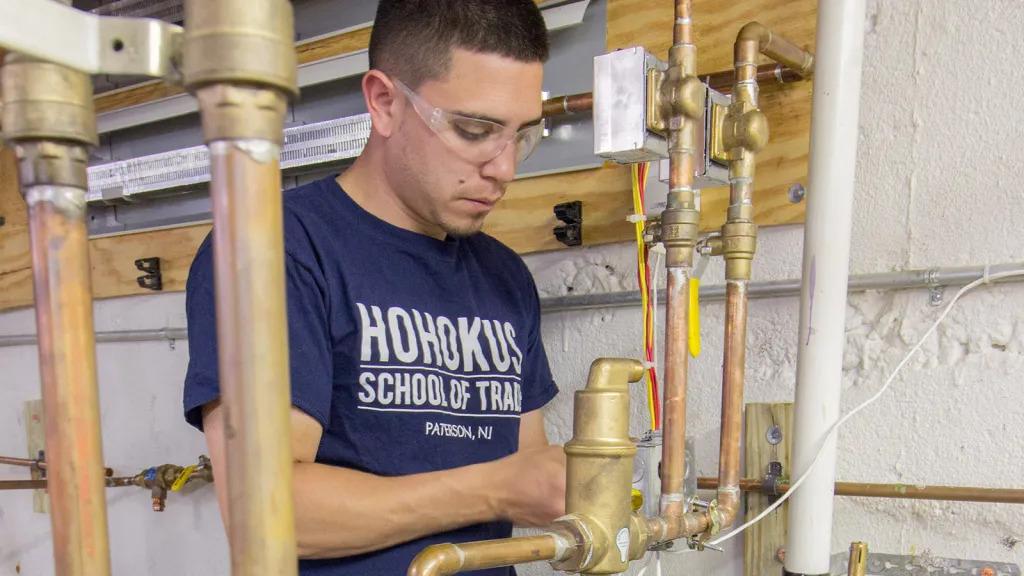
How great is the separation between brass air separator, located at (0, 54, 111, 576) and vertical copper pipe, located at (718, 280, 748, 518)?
26.3 inches

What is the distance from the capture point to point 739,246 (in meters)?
0.84

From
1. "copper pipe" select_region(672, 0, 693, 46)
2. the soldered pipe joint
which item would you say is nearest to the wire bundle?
"copper pipe" select_region(672, 0, 693, 46)

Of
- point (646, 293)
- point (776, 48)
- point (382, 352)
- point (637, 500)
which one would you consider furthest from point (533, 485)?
point (776, 48)

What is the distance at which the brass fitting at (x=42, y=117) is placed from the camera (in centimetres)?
30

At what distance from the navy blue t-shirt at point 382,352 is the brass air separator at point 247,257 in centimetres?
45

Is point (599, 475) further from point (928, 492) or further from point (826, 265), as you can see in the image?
point (928, 492)

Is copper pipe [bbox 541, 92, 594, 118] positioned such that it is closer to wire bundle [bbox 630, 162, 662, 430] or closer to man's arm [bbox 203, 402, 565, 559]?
wire bundle [bbox 630, 162, 662, 430]

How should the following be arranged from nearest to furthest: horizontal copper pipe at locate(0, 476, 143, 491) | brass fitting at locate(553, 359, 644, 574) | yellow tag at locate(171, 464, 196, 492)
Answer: brass fitting at locate(553, 359, 644, 574)
yellow tag at locate(171, 464, 196, 492)
horizontal copper pipe at locate(0, 476, 143, 491)

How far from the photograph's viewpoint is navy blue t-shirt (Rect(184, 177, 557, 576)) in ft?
2.52

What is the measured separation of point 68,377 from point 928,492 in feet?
2.82

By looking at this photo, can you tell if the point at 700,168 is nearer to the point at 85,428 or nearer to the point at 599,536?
the point at 599,536

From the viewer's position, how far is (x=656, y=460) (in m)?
0.81

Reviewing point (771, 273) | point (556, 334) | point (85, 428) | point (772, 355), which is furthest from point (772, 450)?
point (85, 428)

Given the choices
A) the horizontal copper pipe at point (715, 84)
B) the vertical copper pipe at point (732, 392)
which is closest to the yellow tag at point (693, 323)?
the vertical copper pipe at point (732, 392)
